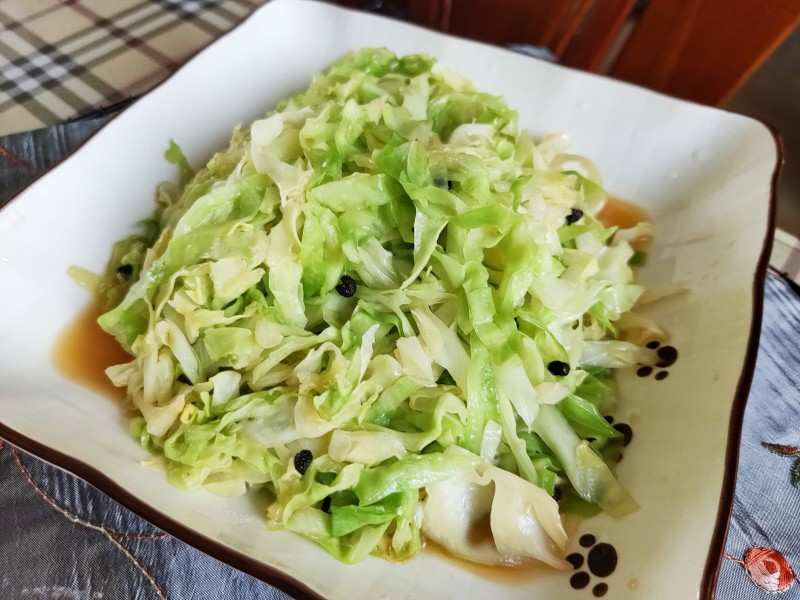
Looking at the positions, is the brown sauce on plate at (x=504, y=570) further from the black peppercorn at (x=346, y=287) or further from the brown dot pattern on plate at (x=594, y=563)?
the black peppercorn at (x=346, y=287)

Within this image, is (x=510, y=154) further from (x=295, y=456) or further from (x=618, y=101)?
(x=295, y=456)

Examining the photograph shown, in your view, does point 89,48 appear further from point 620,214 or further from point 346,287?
point 620,214

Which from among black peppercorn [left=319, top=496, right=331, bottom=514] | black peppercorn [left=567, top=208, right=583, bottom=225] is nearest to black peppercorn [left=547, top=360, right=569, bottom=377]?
black peppercorn [left=567, top=208, right=583, bottom=225]

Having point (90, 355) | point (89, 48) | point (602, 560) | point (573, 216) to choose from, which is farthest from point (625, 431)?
point (89, 48)

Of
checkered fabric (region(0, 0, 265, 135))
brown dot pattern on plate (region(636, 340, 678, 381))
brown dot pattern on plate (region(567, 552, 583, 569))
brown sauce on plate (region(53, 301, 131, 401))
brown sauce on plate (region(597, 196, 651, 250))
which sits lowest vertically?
brown sauce on plate (region(53, 301, 131, 401))

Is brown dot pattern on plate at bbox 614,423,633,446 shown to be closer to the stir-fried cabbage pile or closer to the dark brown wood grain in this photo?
the stir-fried cabbage pile

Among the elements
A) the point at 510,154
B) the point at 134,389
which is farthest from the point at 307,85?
the point at 134,389
